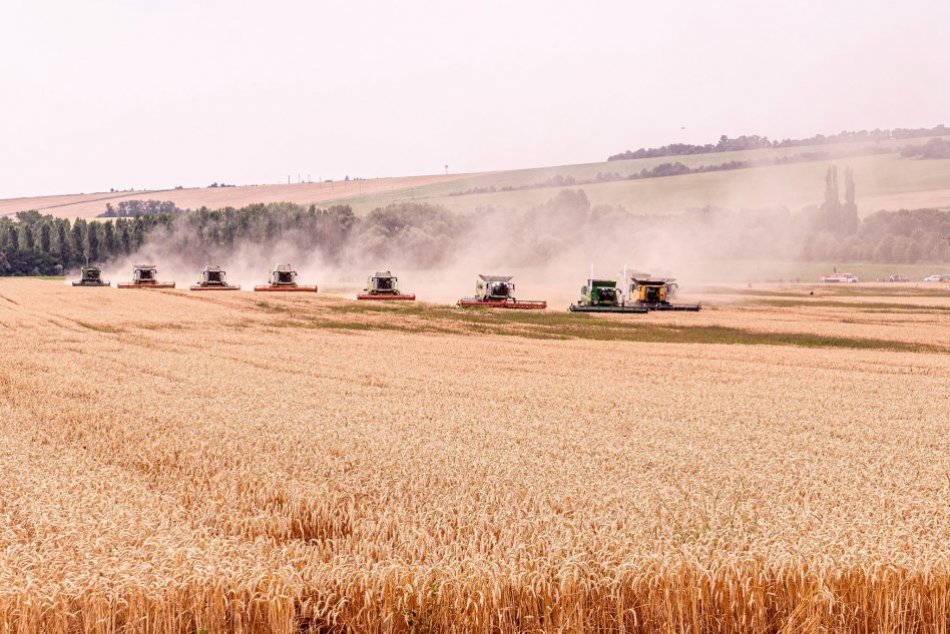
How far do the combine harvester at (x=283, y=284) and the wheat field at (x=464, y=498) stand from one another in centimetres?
4293

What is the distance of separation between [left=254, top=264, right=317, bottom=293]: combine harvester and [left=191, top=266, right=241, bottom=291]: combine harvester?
3644 mm

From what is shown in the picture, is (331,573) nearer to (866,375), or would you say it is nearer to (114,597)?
(114,597)

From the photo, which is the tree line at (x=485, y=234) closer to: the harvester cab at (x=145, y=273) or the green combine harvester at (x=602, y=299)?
the harvester cab at (x=145, y=273)

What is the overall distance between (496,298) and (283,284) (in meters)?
22.1

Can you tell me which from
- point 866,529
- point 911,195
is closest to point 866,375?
point 866,529

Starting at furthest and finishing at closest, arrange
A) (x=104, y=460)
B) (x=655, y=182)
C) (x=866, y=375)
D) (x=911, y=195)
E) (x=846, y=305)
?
(x=655, y=182) < (x=911, y=195) < (x=846, y=305) < (x=866, y=375) < (x=104, y=460)

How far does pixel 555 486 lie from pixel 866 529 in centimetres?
371

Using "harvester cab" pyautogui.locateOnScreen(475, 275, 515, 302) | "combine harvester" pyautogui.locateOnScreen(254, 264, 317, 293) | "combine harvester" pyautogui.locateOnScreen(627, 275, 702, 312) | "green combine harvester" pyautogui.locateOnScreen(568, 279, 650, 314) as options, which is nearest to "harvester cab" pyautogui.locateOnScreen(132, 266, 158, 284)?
"combine harvester" pyautogui.locateOnScreen(254, 264, 317, 293)

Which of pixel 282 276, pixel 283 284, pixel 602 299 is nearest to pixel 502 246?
pixel 282 276

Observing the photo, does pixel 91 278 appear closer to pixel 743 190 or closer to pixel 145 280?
pixel 145 280

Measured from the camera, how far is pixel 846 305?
67562mm

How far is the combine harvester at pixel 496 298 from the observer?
183 ft

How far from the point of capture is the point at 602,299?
181 feet

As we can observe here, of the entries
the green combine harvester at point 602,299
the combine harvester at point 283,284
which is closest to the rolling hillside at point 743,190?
the combine harvester at point 283,284
